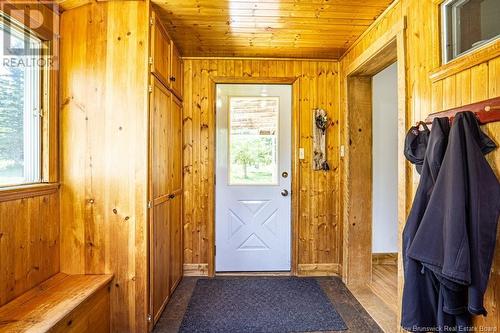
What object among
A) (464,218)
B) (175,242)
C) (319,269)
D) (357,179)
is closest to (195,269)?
(175,242)

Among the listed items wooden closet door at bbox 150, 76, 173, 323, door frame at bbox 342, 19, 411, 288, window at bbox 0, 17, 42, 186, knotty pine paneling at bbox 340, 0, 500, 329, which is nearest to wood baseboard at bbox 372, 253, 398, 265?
door frame at bbox 342, 19, 411, 288

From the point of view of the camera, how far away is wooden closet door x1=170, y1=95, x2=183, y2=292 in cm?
244

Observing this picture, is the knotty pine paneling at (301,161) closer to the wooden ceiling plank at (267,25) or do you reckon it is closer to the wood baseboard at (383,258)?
the wooden ceiling plank at (267,25)

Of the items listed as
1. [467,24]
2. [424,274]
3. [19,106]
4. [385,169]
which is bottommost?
[424,274]

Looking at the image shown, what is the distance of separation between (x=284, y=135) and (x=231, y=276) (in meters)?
1.65

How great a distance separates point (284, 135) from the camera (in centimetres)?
291

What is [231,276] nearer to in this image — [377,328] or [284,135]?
[377,328]

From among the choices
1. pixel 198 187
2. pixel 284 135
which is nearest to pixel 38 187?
pixel 198 187

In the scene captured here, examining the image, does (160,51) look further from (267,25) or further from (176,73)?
(267,25)

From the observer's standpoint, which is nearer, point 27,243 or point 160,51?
point 27,243

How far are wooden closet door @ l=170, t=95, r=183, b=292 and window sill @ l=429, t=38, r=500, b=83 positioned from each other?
→ 2044 millimetres

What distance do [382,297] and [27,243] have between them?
2.79m

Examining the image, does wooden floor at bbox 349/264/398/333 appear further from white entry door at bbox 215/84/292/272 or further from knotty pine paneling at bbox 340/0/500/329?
white entry door at bbox 215/84/292/272

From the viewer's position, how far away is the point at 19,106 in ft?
5.23
